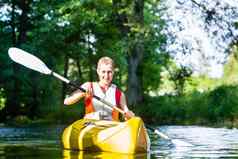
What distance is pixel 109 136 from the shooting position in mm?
10859

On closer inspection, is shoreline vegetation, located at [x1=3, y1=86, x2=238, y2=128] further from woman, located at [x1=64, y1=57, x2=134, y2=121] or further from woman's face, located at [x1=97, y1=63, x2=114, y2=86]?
woman's face, located at [x1=97, y1=63, x2=114, y2=86]

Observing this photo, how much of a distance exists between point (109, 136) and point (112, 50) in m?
23.4

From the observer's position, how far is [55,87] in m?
42.7

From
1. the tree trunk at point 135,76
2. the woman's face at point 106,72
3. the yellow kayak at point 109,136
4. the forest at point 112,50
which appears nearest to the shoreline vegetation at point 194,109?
the forest at point 112,50

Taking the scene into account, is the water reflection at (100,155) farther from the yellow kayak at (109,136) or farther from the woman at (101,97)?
the woman at (101,97)

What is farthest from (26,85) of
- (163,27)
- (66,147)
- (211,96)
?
(66,147)

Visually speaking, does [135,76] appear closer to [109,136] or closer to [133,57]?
[133,57]

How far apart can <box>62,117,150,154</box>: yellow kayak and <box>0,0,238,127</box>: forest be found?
35.1 feet

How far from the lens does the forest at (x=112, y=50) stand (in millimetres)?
25969

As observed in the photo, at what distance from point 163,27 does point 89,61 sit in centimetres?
1268

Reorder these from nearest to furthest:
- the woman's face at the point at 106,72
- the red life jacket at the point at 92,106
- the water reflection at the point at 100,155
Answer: the water reflection at the point at 100,155
the woman's face at the point at 106,72
the red life jacket at the point at 92,106

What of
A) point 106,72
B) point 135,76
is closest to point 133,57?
point 135,76

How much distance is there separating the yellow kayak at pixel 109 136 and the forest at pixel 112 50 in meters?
10.7

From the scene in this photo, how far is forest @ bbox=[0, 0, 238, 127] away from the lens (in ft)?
85.2
